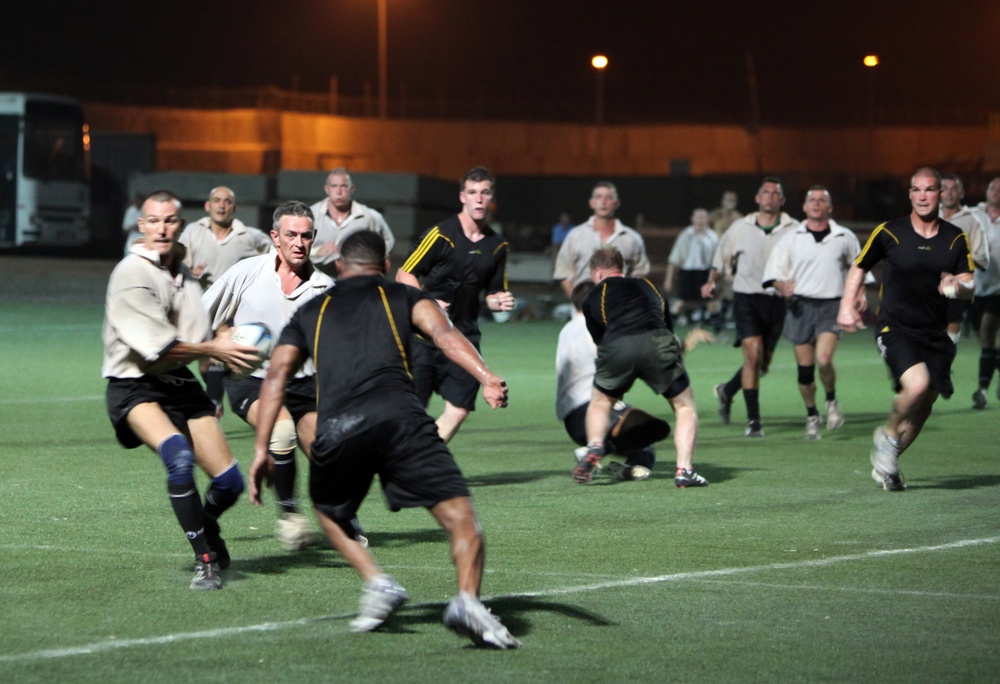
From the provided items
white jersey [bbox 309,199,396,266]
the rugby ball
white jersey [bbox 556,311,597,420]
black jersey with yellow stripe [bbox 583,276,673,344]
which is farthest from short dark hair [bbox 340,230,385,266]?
white jersey [bbox 309,199,396,266]

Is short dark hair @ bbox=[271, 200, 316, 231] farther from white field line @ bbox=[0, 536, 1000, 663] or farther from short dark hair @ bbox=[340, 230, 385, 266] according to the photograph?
white field line @ bbox=[0, 536, 1000, 663]

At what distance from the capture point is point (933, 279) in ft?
34.0

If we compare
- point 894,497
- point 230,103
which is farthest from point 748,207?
point 894,497

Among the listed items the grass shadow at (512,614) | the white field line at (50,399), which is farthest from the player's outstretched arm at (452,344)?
the white field line at (50,399)

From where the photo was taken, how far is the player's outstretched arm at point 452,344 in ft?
20.5

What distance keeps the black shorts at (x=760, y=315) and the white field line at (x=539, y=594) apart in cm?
592

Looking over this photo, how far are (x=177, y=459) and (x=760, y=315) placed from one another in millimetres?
8375

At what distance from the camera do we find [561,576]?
7488 mm

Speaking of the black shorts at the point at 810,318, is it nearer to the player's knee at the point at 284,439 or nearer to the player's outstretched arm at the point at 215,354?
the player's knee at the point at 284,439

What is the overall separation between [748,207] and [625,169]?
20083 millimetres

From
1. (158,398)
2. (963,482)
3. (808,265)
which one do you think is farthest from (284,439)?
(808,265)

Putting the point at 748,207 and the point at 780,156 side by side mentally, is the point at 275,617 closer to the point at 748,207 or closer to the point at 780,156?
the point at 748,207

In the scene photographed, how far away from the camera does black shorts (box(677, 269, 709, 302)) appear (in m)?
27.7

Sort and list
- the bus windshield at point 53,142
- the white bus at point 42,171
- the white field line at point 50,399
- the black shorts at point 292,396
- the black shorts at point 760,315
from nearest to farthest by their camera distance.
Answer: the black shorts at point 292,396, the black shorts at point 760,315, the white field line at point 50,399, the white bus at point 42,171, the bus windshield at point 53,142
